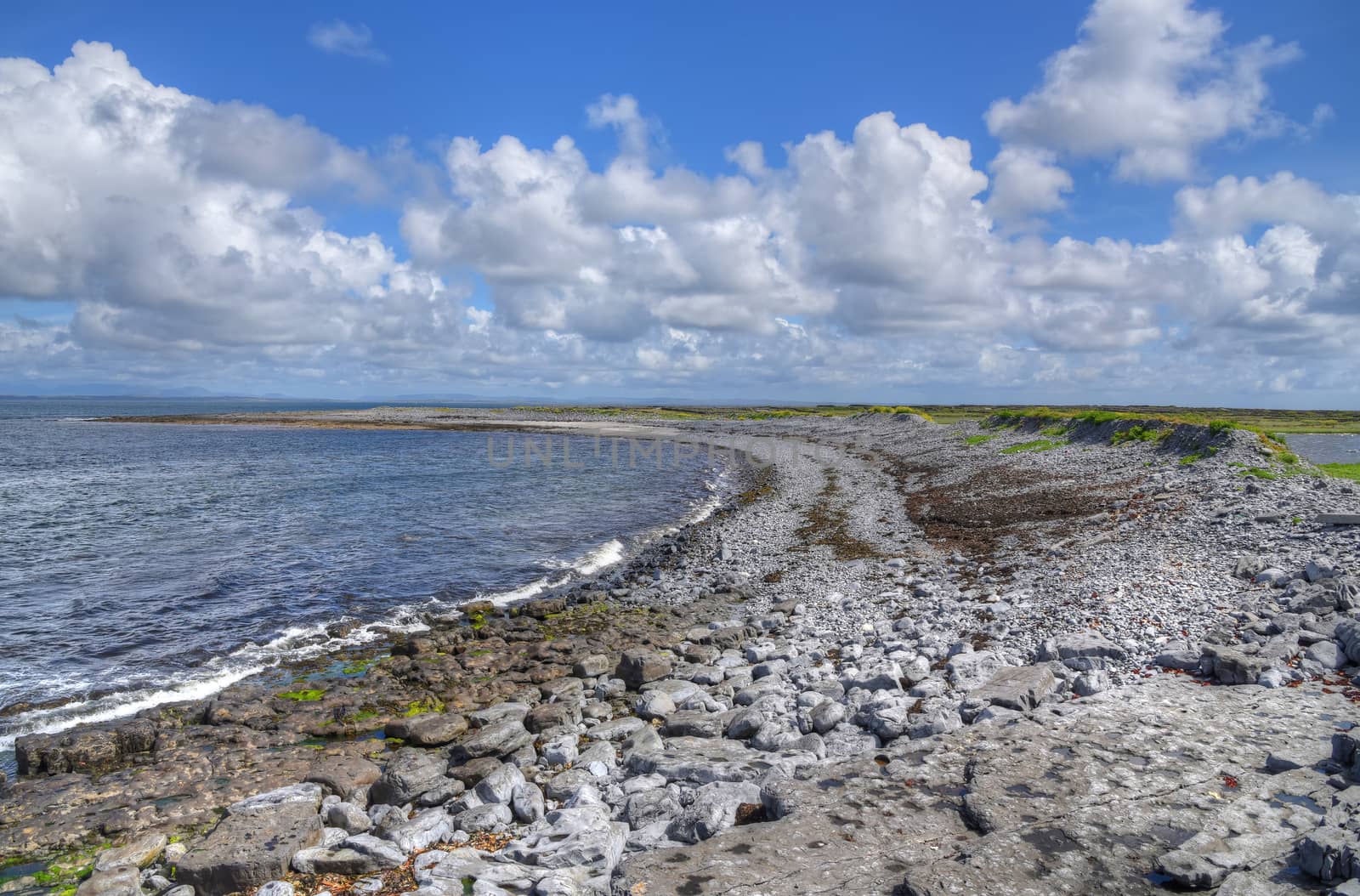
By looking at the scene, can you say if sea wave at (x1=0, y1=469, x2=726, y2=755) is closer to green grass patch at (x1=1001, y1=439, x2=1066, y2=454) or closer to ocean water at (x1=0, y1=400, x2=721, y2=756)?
ocean water at (x1=0, y1=400, x2=721, y2=756)

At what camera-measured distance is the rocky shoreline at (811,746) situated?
269 inches

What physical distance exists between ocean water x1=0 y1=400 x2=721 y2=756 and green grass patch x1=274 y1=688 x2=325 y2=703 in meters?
2.03

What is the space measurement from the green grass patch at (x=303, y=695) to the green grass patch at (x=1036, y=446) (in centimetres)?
4861

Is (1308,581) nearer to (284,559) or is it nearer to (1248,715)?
(1248,715)

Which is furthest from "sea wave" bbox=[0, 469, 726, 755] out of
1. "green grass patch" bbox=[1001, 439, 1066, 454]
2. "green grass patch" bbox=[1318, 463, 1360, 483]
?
"green grass patch" bbox=[1001, 439, 1066, 454]

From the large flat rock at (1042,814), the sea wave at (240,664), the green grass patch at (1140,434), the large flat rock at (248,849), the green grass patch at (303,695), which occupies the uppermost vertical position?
the green grass patch at (1140,434)

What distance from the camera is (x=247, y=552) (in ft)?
98.8

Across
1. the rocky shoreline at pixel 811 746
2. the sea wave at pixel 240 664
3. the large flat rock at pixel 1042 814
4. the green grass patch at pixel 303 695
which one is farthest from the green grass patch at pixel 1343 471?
the green grass patch at pixel 303 695

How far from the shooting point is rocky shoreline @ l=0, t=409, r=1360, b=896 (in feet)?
22.4

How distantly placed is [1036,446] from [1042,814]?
167 feet

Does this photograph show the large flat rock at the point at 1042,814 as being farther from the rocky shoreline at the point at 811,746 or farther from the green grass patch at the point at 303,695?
the green grass patch at the point at 303,695

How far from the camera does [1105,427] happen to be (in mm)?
50844

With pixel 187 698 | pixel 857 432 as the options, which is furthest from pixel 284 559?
pixel 857 432

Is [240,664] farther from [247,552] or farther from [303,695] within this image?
[247,552]
